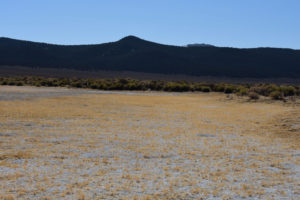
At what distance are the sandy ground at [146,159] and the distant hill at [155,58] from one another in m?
94.3

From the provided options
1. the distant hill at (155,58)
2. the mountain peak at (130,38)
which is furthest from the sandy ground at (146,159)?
the mountain peak at (130,38)

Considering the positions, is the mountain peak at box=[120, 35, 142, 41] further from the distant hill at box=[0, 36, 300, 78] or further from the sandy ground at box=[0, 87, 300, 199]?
the sandy ground at box=[0, 87, 300, 199]

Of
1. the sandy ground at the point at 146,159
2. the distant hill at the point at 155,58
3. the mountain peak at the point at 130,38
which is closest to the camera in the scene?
the sandy ground at the point at 146,159

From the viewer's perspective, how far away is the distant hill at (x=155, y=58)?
11519 centimetres

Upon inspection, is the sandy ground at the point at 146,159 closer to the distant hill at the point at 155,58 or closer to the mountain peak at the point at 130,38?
the distant hill at the point at 155,58

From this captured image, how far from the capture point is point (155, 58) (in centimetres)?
12350

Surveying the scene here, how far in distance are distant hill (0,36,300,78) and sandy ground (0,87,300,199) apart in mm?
94268

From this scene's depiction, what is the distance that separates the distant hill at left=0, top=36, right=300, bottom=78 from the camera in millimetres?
115188

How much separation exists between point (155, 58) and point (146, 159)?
113 metres

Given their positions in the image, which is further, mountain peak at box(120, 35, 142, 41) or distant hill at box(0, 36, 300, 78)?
mountain peak at box(120, 35, 142, 41)

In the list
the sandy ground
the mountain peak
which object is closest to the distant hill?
the mountain peak

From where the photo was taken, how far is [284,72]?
11894cm

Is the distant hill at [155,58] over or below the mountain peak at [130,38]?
below

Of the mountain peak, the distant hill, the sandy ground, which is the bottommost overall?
the sandy ground
